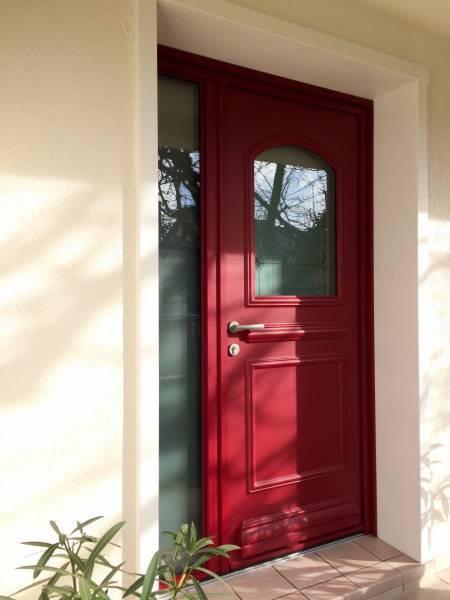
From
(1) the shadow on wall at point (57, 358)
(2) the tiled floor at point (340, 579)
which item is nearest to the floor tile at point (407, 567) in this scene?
(2) the tiled floor at point (340, 579)

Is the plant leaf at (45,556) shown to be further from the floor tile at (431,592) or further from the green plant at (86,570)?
the floor tile at (431,592)

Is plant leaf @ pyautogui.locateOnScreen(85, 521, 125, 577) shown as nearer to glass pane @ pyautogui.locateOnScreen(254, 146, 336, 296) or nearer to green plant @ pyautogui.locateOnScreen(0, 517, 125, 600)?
green plant @ pyautogui.locateOnScreen(0, 517, 125, 600)

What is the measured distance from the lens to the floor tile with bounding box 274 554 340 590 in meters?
2.07

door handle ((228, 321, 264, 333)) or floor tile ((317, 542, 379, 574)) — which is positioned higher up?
door handle ((228, 321, 264, 333))

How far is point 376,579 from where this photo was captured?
6.86 ft

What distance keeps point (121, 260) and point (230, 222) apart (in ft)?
1.96

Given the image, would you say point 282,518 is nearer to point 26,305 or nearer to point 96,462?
point 96,462

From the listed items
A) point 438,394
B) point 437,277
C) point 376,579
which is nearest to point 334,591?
point 376,579

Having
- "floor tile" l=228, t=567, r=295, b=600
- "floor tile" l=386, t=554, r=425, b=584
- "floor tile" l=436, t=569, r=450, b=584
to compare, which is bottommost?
"floor tile" l=436, t=569, r=450, b=584

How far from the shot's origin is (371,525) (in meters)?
2.47

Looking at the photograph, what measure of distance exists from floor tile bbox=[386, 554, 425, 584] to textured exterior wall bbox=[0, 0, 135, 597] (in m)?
1.30

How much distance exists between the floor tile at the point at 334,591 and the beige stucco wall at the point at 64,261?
872mm

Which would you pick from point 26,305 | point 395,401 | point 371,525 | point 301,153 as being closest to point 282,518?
point 371,525

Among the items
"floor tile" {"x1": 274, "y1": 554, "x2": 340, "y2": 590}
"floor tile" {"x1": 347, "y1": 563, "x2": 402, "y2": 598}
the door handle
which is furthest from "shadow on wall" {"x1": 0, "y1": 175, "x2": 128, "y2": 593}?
"floor tile" {"x1": 347, "y1": 563, "x2": 402, "y2": 598}
